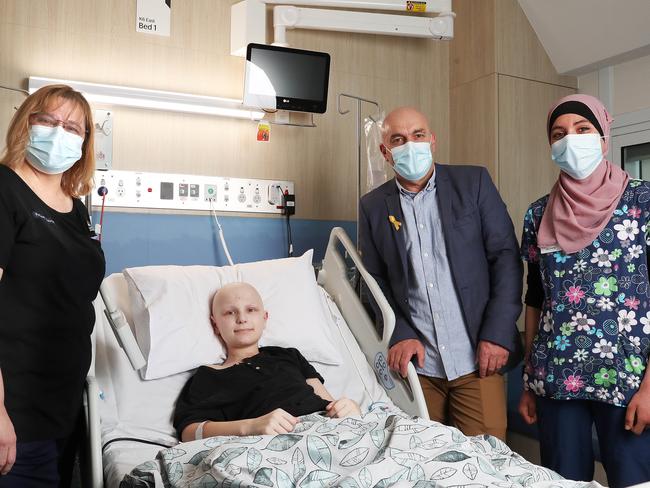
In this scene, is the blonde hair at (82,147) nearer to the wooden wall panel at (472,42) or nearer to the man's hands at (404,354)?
the man's hands at (404,354)

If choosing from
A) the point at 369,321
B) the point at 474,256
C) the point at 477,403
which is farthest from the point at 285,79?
the point at 477,403

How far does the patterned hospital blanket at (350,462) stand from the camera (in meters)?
1.36

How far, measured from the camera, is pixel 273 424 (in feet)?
5.75

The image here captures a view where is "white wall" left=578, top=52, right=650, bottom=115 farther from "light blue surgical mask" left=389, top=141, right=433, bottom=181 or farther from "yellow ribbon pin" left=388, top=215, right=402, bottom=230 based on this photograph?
"yellow ribbon pin" left=388, top=215, right=402, bottom=230

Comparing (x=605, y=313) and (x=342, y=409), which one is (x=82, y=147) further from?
(x=605, y=313)

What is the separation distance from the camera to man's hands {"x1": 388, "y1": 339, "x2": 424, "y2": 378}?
7.65 feet

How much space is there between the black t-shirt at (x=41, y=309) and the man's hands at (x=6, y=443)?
0.34 feet

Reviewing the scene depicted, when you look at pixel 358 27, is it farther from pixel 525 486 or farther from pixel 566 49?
pixel 525 486

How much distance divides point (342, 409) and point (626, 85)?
271cm

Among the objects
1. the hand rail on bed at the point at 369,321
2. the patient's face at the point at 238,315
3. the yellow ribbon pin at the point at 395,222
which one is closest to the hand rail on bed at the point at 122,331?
the patient's face at the point at 238,315

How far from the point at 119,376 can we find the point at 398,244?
110cm

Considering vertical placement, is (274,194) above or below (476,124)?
below

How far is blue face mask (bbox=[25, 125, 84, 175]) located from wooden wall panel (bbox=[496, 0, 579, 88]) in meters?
2.72

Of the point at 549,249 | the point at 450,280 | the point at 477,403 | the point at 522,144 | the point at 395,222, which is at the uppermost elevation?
the point at 522,144
